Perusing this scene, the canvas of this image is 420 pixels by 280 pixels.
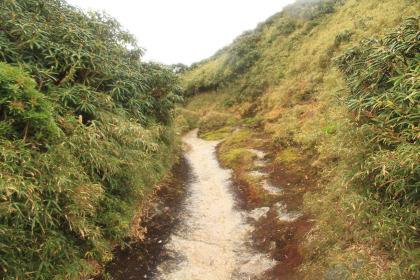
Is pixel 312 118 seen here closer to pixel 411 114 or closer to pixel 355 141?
pixel 355 141

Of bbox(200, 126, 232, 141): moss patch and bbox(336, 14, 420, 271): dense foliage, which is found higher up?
bbox(336, 14, 420, 271): dense foliage

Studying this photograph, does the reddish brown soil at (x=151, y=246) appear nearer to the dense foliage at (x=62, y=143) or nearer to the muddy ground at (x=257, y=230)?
the muddy ground at (x=257, y=230)

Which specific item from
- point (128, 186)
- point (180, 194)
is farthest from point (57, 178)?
point (180, 194)

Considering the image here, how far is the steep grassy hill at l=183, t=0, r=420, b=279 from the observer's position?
268 centimetres

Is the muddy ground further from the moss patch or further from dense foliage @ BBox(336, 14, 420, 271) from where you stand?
the moss patch

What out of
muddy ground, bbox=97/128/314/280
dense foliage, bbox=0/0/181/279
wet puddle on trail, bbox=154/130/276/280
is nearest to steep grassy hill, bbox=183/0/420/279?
muddy ground, bbox=97/128/314/280

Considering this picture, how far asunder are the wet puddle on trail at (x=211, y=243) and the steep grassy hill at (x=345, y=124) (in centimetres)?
105

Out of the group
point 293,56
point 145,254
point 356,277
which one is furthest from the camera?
point 293,56

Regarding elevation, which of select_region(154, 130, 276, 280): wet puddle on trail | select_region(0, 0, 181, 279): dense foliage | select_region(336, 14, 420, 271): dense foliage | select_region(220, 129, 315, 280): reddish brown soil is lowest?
select_region(220, 129, 315, 280): reddish brown soil

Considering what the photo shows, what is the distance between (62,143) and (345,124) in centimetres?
478

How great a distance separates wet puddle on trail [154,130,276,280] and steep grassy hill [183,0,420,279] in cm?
105

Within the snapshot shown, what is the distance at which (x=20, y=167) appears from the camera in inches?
122

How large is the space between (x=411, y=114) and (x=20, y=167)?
5.05 m

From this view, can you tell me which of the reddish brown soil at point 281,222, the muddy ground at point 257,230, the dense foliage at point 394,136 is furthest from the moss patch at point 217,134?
the dense foliage at point 394,136
